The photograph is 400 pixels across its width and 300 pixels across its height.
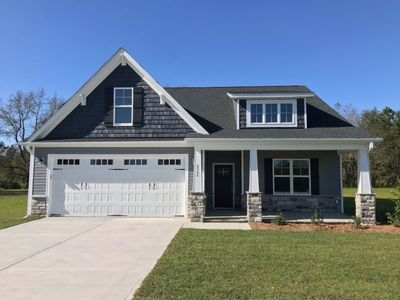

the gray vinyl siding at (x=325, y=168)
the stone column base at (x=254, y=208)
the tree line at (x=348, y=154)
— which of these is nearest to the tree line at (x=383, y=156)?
the tree line at (x=348, y=154)

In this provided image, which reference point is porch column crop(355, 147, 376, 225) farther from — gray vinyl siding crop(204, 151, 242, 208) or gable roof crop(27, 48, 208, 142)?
gable roof crop(27, 48, 208, 142)

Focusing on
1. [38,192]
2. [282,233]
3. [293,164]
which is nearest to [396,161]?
[293,164]

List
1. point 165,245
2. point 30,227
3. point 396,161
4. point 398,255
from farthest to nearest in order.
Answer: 1. point 396,161
2. point 30,227
3. point 165,245
4. point 398,255

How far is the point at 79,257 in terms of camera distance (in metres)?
7.88

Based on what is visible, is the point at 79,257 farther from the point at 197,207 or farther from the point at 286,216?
the point at 286,216

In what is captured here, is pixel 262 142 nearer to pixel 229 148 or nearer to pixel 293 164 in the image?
pixel 229 148

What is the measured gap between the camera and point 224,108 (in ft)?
56.9

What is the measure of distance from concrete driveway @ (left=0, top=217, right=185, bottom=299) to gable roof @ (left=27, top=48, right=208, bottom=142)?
425 cm

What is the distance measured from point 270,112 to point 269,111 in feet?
0.19

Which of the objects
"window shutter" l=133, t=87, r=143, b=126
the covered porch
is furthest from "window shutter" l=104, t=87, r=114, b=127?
the covered porch

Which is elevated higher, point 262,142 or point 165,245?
point 262,142

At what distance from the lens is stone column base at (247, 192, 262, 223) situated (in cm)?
1318

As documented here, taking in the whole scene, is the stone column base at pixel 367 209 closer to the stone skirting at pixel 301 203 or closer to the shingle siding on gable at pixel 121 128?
the stone skirting at pixel 301 203

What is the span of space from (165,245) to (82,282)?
3.21 m
